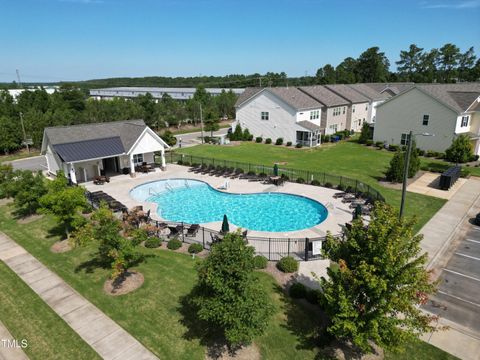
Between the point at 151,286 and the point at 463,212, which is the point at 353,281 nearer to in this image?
the point at 151,286

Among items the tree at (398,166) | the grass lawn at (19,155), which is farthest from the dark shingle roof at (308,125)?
the grass lawn at (19,155)

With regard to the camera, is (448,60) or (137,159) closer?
(137,159)

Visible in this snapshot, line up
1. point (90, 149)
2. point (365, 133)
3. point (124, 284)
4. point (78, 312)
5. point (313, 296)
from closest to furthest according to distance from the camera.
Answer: point (78, 312) < point (313, 296) < point (124, 284) < point (90, 149) < point (365, 133)

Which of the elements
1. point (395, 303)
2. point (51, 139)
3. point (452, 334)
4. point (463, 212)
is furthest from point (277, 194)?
point (51, 139)

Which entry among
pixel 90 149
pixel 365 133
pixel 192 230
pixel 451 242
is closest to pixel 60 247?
pixel 192 230

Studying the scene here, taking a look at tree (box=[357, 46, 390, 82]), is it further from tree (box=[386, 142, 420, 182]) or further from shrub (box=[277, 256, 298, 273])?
shrub (box=[277, 256, 298, 273])

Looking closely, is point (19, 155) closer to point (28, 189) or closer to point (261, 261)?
point (28, 189)
